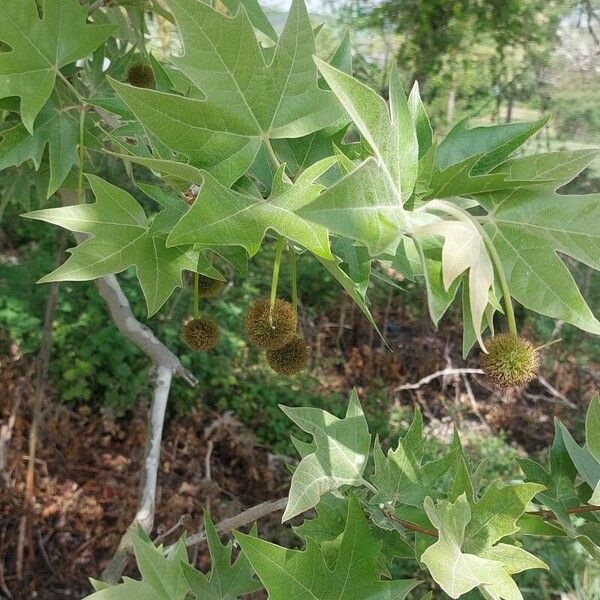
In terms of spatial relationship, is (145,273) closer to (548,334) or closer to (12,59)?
(12,59)

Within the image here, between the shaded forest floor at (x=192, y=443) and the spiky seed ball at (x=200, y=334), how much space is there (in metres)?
2.24

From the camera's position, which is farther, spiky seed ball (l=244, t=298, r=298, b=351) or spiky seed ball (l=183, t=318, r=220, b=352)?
spiky seed ball (l=183, t=318, r=220, b=352)

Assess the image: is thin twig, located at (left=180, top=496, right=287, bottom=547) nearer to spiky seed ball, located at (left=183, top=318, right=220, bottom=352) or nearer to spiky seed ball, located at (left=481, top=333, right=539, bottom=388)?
spiky seed ball, located at (left=183, top=318, right=220, bottom=352)

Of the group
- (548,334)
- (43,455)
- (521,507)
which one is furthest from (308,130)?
(548,334)

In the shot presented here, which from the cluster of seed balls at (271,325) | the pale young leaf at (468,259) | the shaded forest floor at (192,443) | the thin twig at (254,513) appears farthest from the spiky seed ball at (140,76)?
the shaded forest floor at (192,443)

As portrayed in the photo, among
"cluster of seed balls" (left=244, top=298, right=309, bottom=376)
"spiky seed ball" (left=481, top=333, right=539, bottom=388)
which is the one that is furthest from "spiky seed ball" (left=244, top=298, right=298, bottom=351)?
"spiky seed ball" (left=481, top=333, right=539, bottom=388)

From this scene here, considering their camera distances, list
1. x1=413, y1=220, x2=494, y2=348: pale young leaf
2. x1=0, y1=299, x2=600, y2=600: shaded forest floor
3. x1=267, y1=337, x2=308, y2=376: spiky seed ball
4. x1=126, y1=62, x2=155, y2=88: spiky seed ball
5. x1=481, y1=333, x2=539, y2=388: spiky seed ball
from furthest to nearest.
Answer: x1=0, y1=299, x2=600, y2=600: shaded forest floor
x1=126, y1=62, x2=155, y2=88: spiky seed ball
x1=267, y1=337, x2=308, y2=376: spiky seed ball
x1=481, y1=333, x2=539, y2=388: spiky seed ball
x1=413, y1=220, x2=494, y2=348: pale young leaf

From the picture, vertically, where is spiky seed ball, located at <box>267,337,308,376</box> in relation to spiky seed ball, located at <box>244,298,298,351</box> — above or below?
below

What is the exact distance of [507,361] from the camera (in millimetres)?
875

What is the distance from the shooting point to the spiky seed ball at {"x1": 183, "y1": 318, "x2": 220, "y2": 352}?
45.2 inches

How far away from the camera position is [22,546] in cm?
288

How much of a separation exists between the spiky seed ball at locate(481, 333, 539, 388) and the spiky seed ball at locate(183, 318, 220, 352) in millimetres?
479

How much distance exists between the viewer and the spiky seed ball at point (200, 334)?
1.15 meters

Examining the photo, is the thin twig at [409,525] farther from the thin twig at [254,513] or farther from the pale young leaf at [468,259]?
the pale young leaf at [468,259]
